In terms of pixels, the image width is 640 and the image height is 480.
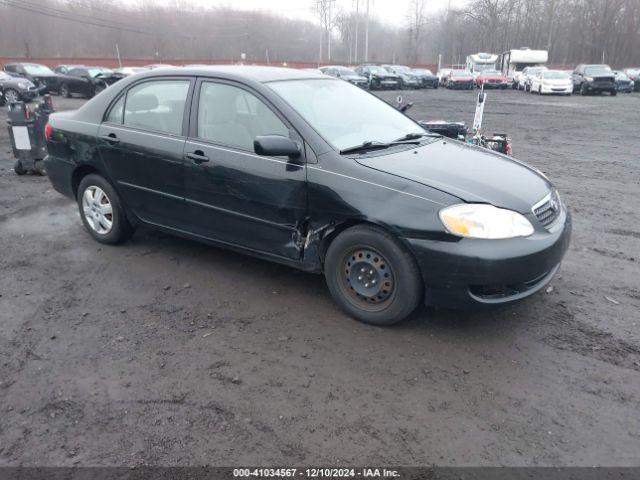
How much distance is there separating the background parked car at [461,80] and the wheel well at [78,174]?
35.7 metres

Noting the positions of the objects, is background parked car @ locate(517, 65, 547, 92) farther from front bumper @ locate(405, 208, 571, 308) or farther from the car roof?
front bumper @ locate(405, 208, 571, 308)

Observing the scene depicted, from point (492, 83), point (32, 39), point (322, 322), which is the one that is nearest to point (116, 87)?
point (322, 322)

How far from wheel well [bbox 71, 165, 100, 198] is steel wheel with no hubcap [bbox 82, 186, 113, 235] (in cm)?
17

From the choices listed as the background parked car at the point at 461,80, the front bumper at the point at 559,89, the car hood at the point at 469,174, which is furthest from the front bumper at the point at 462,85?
the car hood at the point at 469,174

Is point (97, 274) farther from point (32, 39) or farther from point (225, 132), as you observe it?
point (32, 39)

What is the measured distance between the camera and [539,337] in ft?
11.8

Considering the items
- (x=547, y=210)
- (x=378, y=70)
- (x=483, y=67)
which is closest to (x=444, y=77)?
(x=483, y=67)

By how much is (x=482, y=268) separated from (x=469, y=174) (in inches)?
31.5

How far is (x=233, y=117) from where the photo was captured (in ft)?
13.8

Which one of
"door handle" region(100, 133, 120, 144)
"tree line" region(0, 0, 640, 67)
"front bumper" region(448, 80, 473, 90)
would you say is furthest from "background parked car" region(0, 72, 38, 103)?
"tree line" region(0, 0, 640, 67)

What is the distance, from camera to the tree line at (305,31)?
5969 centimetres

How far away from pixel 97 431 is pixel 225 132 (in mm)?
2406

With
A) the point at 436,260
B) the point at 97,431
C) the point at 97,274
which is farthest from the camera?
the point at 97,274

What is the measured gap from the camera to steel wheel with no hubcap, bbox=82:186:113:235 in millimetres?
5121
